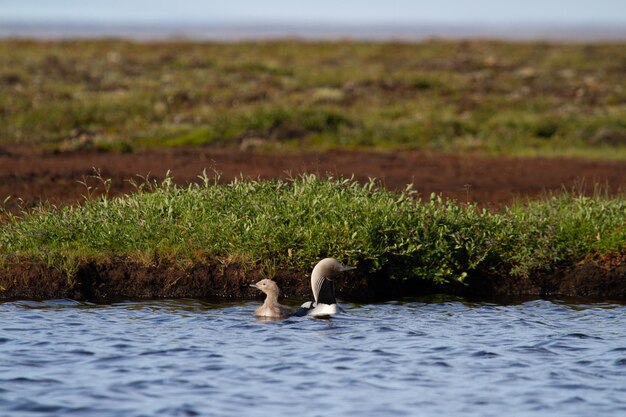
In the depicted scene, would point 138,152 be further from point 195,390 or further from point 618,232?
point 195,390

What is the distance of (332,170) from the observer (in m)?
24.1

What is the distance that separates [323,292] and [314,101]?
29.4m

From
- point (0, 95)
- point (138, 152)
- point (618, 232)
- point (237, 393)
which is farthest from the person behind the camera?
point (0, 95)

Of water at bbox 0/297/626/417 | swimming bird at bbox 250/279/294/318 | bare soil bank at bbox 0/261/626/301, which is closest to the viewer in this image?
water at bbox 0/297/626/417

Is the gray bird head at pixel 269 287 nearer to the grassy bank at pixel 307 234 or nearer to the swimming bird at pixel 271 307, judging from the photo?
the swimming bird at pixel 271 307

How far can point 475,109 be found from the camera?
39438mm

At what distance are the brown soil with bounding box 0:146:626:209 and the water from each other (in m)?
8.05

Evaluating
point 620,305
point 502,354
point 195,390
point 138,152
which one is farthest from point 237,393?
point 138,152

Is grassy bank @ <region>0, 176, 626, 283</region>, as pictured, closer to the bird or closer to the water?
the water

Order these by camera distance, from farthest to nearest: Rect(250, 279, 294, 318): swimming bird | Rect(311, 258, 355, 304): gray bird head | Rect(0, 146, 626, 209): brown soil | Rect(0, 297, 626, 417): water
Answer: Rect(0, 146, 626, 209): brown soil → Rect(311, 258, 355, 304): gray bird head → Rect(250, 279, 294, 318): swimming bird → Rect(0, 297, 626, 417): water

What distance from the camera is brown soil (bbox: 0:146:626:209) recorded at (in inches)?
819

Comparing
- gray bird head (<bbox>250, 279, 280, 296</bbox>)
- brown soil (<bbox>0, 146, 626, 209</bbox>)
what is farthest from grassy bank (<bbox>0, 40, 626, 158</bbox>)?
gray bird head (<bbox>250, 279, 280, 296</bbox>)

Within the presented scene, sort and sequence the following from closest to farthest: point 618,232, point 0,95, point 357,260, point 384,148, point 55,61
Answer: point 357,260 → point 618,232 → point 384,148 → point 0,95 → point 55,61

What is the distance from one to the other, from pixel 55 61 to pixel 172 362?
45501mm
